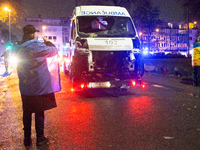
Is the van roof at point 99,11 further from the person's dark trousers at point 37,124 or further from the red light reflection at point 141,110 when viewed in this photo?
the person's dark trousers at point 37,124

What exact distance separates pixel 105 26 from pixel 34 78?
5.97 m

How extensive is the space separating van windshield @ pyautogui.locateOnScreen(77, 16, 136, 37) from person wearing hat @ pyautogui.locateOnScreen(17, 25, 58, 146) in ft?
16.0

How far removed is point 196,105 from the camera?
6.88 metres

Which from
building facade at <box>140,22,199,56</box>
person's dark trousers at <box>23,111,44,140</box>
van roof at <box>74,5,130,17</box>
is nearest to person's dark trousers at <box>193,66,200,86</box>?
van roof at <box>74,5,130,17</box>

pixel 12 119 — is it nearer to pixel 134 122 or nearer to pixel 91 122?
pixel 91 122

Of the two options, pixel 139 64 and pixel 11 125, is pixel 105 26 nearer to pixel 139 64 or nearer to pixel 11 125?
pixel 139 64

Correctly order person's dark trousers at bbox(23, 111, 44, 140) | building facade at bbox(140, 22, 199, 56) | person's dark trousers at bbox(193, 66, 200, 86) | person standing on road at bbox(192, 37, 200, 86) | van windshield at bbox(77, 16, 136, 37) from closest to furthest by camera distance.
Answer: person's dark trousers at bbox(23, 111, 44, 140)
van windshield at bbox(77, 16, 136, 37)
person standing on road at bbox(192, 37, 200, 86)
person's dark trousers at bbox(193, 66, 200, 86)
building facade at bbox(140, 22, 199, 56)

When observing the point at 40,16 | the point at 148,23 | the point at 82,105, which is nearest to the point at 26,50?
the point at 82,105

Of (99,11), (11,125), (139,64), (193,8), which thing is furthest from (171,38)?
(11,125)

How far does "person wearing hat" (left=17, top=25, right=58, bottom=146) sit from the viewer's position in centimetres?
382

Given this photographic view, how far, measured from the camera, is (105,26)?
30.5ft

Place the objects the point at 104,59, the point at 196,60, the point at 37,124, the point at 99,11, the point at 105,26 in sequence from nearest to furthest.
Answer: the point at 37,124 < the point at 104,59 < the point at 105,26 < the point at 99,11 < the point at 196,60

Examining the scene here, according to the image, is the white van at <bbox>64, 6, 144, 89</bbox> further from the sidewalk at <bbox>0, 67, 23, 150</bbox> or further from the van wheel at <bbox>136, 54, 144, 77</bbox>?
the sidewalk at <bbox>0, 67, 23, 150</bbox>

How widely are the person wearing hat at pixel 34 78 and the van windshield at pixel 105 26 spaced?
192 inches
